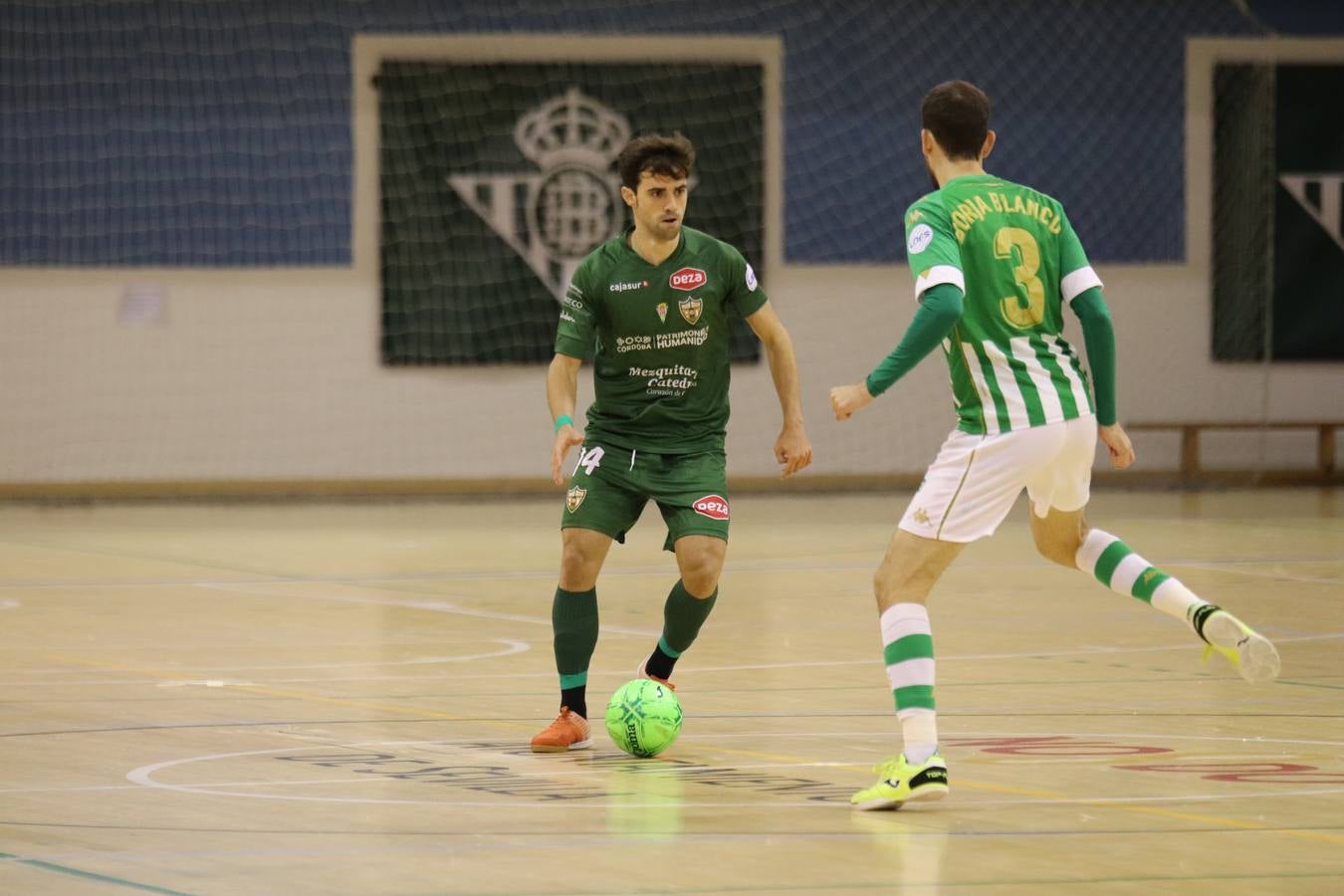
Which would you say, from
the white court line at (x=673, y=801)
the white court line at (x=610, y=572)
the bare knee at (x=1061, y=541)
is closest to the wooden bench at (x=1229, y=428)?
the white court line at (x=610, y=572)

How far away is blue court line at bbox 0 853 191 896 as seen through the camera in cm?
488

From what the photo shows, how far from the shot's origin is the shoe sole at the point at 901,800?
5879 mm

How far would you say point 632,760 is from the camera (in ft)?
23.0

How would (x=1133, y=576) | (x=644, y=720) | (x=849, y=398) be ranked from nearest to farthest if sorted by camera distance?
(x=849, y=398) < (x=1133, y=576) < (x=644, y=720)

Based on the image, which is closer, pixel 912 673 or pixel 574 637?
pixel 912 673

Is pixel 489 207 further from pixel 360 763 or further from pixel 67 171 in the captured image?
pixel 360 763

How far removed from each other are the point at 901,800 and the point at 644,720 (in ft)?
4.20

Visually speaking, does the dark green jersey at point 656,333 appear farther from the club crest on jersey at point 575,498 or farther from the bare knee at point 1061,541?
the bare knee at point 1061,541

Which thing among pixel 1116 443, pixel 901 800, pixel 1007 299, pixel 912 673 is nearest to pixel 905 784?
pixel 901 800

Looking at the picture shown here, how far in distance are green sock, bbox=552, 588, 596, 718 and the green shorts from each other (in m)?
0.24

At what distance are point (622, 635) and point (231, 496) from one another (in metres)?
11.5

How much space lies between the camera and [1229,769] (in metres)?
6.61

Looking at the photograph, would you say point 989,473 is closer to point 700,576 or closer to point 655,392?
point 700,576

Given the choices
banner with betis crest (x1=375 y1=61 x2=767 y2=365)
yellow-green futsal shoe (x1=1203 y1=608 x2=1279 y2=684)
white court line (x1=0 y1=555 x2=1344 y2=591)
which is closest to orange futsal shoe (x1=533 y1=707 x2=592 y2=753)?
yellow-green futsal shoe (x1=1203 y1=608 x2=1279 y2=684)
